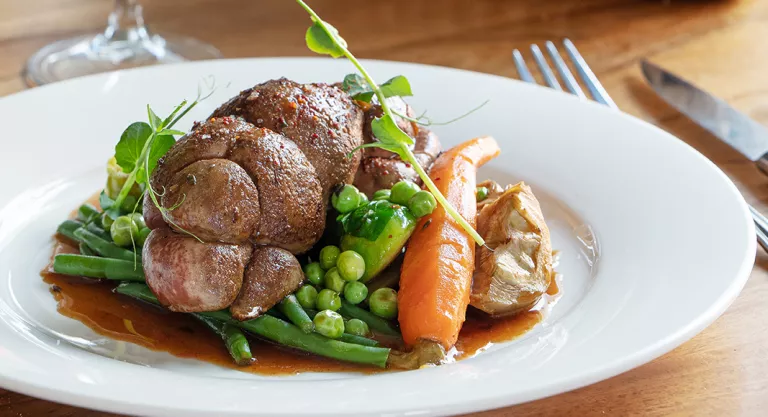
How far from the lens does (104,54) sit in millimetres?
5617

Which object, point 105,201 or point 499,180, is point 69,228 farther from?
point 499,180

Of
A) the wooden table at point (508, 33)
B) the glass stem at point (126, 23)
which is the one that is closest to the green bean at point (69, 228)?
the wooden table at point (508, 33)

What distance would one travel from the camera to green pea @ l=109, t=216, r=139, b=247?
3.48 m

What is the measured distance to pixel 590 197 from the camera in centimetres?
386

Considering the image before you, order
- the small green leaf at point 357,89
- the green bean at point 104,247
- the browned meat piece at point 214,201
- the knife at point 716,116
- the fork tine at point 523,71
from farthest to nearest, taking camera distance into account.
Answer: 1. the fork tine at point 523,71
2. the knife at point 716,116
3. the small green leaf at point 357,89
4. the green bean at point 104,247
5. the browned meat piece at point 214,201

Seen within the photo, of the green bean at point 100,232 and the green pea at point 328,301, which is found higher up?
the green bean at point 100,232

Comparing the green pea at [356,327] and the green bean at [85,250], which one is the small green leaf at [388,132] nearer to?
the green pea at [356,327]

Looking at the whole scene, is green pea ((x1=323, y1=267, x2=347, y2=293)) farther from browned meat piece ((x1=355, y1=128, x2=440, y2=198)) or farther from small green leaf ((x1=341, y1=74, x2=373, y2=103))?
small green leaf ((x1=341, y1=74, x2=373, y2=103))

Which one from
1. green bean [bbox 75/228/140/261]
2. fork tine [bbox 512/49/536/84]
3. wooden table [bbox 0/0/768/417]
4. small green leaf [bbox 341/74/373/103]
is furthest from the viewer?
wooden table [bbox 0/0/768/417]

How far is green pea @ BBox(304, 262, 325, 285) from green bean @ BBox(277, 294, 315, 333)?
0.19 m

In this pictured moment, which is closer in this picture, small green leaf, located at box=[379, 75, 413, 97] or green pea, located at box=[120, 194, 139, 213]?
small green leaf, located at box=[379, 75, 413, 97]

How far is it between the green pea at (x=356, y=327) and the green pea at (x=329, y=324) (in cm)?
8

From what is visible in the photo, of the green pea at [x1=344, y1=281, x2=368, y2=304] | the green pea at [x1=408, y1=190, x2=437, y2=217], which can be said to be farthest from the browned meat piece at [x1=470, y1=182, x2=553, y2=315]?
the green pea at [x1=344, y1=281, x2=368, y2=304]

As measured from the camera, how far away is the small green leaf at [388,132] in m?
3.11
